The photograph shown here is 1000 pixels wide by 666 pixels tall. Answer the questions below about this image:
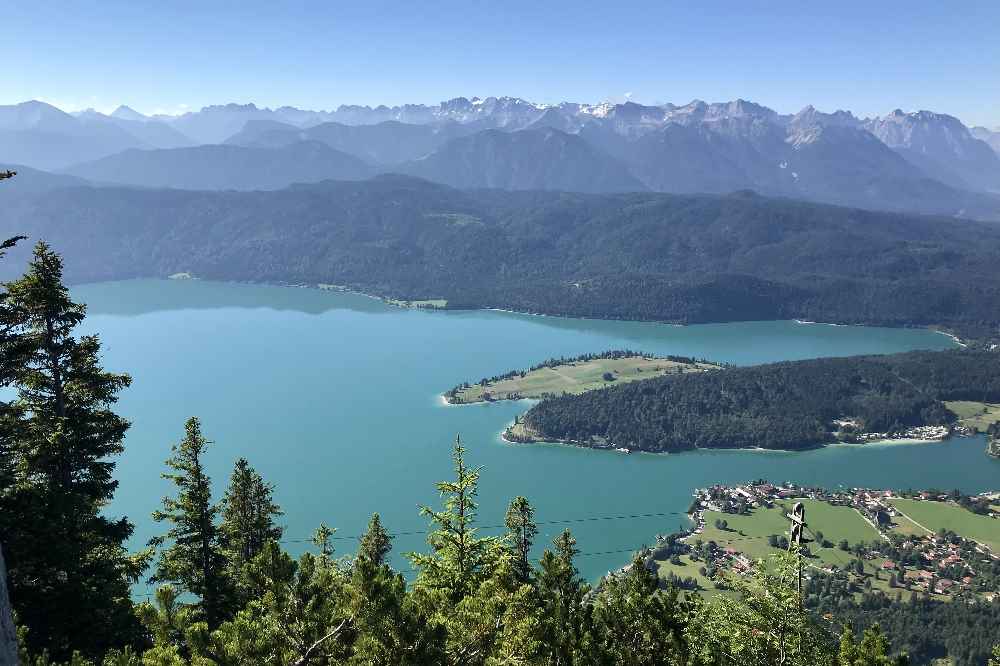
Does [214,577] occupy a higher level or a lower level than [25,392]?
lower

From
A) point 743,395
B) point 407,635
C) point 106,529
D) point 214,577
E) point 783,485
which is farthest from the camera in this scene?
point 743,395

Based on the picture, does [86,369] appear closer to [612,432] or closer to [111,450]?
[111,450]

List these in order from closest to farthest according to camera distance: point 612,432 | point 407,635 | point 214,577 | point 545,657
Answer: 1. point 407,635
2. point 545,657
3. point 214,577
4. point 612,432

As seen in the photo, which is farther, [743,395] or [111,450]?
[743,395]

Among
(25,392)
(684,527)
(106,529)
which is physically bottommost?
(684,527)

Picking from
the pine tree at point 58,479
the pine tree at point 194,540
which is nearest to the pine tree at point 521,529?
the pine tree at point 194,540

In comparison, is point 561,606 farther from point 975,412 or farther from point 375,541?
point 975,412

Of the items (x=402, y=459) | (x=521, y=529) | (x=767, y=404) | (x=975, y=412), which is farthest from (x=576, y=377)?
(x=521, y=529)

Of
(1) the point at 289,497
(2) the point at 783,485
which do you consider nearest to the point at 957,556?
(2) the point at 783,485
